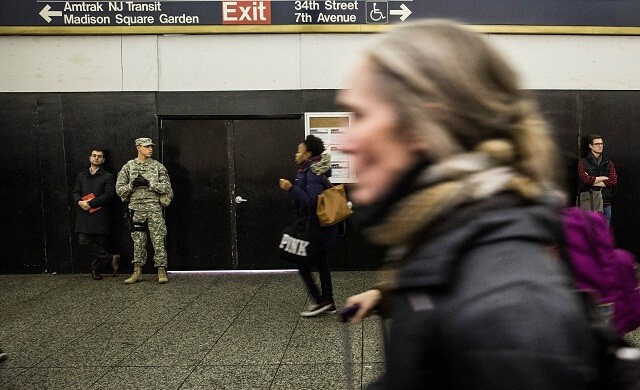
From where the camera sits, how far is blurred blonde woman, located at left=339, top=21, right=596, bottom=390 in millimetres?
725

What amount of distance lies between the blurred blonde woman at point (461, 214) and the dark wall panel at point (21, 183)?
9.97 meters

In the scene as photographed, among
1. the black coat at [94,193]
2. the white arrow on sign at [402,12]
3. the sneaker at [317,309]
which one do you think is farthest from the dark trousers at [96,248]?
the white arrow on sign at [402,12]

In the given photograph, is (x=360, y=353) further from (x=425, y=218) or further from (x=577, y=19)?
(x=577, y=19)

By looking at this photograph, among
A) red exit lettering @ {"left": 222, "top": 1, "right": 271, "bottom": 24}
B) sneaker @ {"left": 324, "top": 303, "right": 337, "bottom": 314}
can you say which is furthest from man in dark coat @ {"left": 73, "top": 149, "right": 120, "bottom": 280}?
sneaker @ {"left": 324, "top": 303, "right": 337, "bottom": 314}

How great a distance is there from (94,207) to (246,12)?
12.0ft

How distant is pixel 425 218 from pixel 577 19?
9853mm

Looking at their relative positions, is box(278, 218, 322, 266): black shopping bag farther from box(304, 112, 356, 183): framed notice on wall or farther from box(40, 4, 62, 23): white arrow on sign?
box(40, 4, 62, 23): white arrow on sign

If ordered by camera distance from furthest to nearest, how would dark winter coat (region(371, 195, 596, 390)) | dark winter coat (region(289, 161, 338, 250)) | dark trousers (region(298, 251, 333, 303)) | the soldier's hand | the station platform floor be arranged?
the soldier's hand < dark trousers (region(298, 251, 333, 303)) < dark winter coat (region(289, 161, 338, 250)) < the station platform floor < dark winter coat (region(371, 195, 596, 390))

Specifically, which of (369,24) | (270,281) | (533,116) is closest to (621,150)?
(369,24)

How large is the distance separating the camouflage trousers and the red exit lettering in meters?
3.09

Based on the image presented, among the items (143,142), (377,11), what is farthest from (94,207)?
(377,11)

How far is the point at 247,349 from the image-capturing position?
5.78 meters

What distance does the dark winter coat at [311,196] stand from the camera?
6.64 meters

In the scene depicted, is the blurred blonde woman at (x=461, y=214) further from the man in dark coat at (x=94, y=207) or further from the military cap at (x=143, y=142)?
the man in dark coat at (x=94, y=207)
